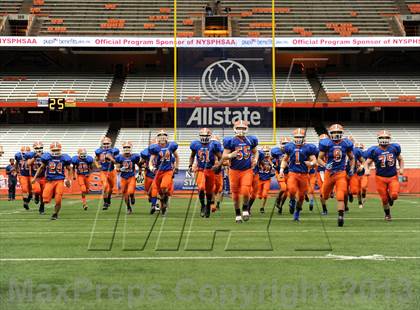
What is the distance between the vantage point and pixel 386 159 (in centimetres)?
1491

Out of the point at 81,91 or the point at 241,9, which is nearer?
the point at 81,91

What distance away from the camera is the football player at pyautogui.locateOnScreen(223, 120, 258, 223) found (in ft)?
46.5

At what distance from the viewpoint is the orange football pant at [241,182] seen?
14.1m

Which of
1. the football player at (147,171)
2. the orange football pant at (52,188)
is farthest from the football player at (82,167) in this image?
the orange football pant at (52,188)

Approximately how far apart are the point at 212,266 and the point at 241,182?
21.1ft

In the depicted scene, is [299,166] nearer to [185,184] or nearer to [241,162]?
[241,162]

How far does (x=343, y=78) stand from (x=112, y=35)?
44.6 feet

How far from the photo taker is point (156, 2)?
44.5 m

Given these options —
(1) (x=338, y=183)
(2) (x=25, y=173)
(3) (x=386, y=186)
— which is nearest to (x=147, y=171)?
(2) (x=25, y=173)

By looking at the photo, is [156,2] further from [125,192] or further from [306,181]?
[306,181]

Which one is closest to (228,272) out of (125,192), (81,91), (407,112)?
(125,192)

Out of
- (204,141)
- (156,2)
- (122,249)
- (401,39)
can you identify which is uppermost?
(156,2)

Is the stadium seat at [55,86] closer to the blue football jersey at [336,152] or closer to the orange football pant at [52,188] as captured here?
the orange football pant at [52,188]

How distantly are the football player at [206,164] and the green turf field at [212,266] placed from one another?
8.44 ft
